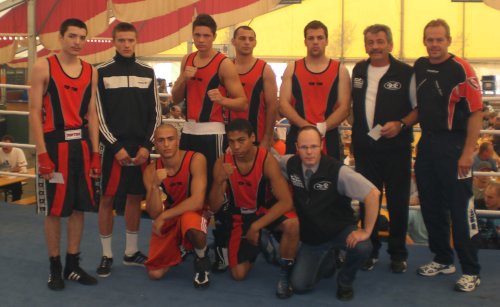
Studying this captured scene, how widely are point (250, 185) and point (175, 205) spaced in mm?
485

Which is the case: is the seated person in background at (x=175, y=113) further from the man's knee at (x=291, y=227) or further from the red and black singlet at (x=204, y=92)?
the man's knee at (x=291, y=227)

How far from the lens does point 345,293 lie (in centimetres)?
325

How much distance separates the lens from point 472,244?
→ 333cm

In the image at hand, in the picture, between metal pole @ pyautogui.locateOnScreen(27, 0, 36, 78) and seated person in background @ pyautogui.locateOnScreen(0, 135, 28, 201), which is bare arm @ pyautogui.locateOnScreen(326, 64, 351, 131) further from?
seated person in background @ pyautogui.locateOnScreen(0, 135, 28, 201)

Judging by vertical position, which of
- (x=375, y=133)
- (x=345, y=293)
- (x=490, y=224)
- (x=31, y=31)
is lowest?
(x=345, y=293)

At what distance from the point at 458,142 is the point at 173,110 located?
672 cm

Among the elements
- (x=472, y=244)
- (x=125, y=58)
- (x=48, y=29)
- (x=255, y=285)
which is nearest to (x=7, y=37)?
(x=48, y=29)

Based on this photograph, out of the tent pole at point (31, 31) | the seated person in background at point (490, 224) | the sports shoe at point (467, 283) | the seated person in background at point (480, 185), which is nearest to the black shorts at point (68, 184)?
the sports shoe at point (467, 283)

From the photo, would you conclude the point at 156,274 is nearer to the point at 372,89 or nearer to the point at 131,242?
the point at 131,242

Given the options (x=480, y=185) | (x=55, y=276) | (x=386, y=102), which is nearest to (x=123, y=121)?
(x=55, y=276)

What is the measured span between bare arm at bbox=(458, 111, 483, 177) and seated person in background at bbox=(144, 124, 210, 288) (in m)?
1.44

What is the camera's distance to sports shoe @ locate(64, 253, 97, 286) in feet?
11.3

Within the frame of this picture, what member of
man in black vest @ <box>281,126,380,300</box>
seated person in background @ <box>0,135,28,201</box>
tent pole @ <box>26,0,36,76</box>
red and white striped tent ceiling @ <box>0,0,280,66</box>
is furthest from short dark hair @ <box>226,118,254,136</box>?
seated person in background @ <box>0,135,28,201</box>

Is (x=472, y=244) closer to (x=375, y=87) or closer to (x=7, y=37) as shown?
(x=375, y=87)
